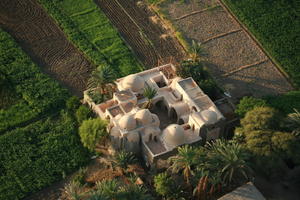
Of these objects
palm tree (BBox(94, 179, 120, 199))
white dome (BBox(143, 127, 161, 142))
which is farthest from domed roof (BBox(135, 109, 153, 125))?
palm tree (BBox(94, 179, 120, 199))

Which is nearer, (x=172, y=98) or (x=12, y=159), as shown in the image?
(x=12, y=159)

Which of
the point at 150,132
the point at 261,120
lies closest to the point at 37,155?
the point at 150,132

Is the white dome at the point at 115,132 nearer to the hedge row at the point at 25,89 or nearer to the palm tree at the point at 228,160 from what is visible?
the hedge row at the point at 25,89

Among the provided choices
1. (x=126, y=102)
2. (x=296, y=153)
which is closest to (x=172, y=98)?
(x=126, y=102)

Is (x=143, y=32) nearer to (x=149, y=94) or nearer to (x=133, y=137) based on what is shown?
(x=149, y=94)

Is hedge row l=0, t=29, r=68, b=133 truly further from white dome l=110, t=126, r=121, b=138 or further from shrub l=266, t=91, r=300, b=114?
shrub l=266, t=91, r=300, b=114

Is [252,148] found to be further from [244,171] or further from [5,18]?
[5,18]
